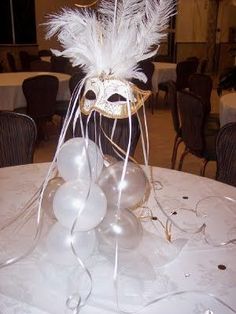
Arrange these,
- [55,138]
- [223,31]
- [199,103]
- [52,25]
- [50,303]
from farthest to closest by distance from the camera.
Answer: [223,31]
[55,138]
[199,103]
[52,25]
[50,303]

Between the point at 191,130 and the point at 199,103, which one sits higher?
the point at 199,103

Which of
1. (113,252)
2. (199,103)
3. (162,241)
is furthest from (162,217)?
(199,103)

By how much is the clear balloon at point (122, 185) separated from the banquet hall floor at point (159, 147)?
7.60ft

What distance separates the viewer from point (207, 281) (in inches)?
33.8

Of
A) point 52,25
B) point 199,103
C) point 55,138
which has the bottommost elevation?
point 55,138

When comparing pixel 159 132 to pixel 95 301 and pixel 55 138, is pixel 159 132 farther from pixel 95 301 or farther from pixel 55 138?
pixel 95 301

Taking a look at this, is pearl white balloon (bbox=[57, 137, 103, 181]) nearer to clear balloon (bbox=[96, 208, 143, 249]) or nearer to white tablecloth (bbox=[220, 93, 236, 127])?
clear balloon (bbox=[96, 208, 143, 249])

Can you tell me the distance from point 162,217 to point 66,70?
191 inches

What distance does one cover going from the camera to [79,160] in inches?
35.9

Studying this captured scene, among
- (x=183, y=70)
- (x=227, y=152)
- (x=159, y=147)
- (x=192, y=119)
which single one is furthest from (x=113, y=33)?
(x=183, y=70)

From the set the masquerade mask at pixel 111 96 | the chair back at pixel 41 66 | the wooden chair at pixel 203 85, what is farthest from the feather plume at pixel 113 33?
the chair back at pixel 41 66

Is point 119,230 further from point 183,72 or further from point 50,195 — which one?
point 183,72

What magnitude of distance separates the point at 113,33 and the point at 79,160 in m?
0.33

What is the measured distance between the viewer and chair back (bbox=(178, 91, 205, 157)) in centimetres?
240
